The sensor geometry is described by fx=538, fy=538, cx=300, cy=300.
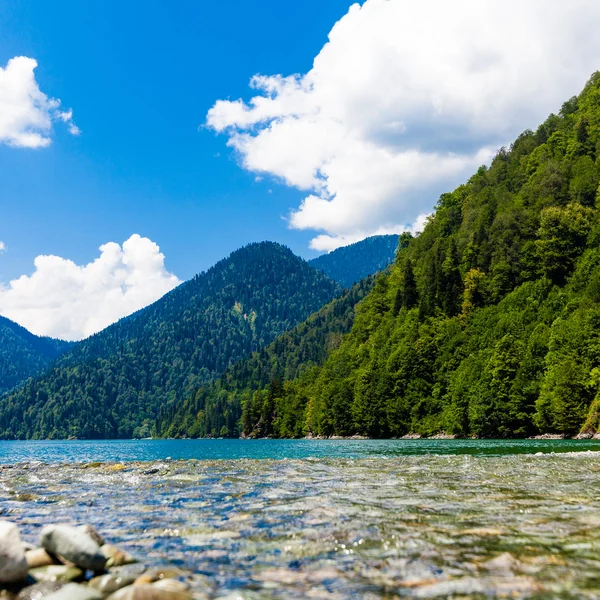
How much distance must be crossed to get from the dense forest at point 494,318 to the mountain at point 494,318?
0.97 ft

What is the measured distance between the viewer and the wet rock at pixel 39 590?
27.0 feet

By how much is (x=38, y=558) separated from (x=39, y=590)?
1258 mm

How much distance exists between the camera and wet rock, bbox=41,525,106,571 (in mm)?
9445

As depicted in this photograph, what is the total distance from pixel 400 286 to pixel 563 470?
137 m

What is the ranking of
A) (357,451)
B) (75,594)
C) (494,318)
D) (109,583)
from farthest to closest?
(494,318)
(357,451)
(109,583)
(75,594)

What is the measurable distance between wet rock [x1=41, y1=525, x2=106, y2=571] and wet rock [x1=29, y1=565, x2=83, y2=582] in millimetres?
178

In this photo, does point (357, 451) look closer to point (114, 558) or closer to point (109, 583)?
point (114, 558)

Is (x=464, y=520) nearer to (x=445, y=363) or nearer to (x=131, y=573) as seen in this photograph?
(x=131, y=573)

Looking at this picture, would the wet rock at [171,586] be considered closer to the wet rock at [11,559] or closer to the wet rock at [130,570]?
the wet rock at [130,570]

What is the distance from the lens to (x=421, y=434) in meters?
118

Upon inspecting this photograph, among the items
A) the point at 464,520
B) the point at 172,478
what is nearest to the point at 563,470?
the point at 464,520

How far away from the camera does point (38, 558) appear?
9.57 meters

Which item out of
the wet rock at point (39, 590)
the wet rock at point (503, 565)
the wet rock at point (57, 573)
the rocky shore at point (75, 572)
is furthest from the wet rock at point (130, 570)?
the wet rock at point (503, 565)

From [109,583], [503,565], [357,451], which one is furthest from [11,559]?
[357,451]
